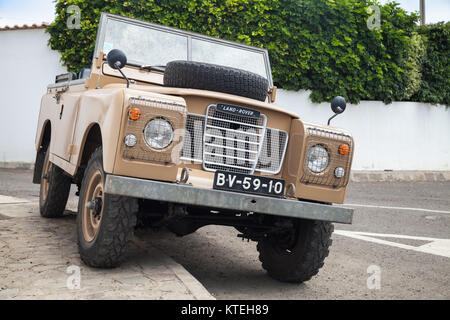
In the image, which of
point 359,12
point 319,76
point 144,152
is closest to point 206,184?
point 144,152

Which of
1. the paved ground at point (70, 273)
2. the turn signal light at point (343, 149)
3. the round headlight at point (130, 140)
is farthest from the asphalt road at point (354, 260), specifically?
the round headlight at point (130, 140)

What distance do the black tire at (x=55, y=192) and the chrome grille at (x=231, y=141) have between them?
2.61 meters

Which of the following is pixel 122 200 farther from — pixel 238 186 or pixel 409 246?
pixel 409 246

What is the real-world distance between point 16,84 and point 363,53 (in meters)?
9.25

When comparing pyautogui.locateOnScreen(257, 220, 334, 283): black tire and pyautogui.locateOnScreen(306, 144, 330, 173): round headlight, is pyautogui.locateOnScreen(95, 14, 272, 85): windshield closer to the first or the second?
pyautogui.locateOnScreen(306, 144, 330, 173): round headlight

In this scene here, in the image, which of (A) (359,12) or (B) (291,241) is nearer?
(B) (291,241)

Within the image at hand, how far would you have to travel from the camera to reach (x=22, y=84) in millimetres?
13906

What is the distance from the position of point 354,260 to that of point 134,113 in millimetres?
3119

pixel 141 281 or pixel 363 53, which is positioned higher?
pixel 363 53

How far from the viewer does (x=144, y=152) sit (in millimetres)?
3719

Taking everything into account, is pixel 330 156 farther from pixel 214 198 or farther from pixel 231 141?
pixel 214 198

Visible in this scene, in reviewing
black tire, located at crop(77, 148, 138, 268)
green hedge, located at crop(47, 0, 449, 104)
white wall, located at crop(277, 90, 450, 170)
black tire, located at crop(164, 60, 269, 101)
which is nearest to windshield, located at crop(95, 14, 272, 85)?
black tire, located at crop(164, 60, 269, 101)

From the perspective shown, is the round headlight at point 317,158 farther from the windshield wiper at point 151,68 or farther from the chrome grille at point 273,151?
the windshield wiper at point 151,68

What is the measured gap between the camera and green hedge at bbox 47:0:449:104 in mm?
13383
